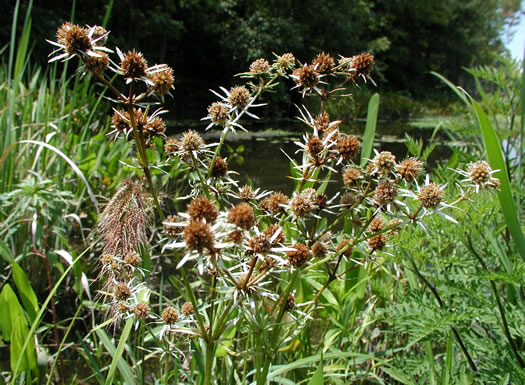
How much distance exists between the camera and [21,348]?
1166mm

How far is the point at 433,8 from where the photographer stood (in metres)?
26.2

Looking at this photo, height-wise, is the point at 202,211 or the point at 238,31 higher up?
the point at 238,31

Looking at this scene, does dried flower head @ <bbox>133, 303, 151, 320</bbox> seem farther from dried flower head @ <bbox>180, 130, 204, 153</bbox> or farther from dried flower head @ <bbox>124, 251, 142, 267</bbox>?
dried flower head @ <bbox>180, 130, 204, 153</bbox>

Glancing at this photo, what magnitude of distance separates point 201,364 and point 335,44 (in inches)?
782

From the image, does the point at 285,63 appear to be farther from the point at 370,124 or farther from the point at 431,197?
the point at 370,124

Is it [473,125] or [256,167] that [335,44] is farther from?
[473,125]

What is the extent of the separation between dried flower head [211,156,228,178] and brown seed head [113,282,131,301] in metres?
0.31

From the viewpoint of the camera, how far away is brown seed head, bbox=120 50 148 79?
69cm

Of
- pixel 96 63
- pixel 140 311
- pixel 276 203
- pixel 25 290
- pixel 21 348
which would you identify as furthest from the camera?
pixel 25 290

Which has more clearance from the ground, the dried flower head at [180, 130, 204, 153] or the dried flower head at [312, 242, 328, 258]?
the dried flower head at [180, 130, 204, 153]

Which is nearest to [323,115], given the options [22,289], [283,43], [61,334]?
[22,289]

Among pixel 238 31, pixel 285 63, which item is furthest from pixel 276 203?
pixel 238 31

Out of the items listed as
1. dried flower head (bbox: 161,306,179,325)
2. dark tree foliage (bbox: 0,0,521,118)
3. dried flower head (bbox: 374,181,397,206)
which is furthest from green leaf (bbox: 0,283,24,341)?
dark tree foliage (bbox: 0,0,521,118)

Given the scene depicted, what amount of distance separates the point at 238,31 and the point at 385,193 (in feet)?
51.5
